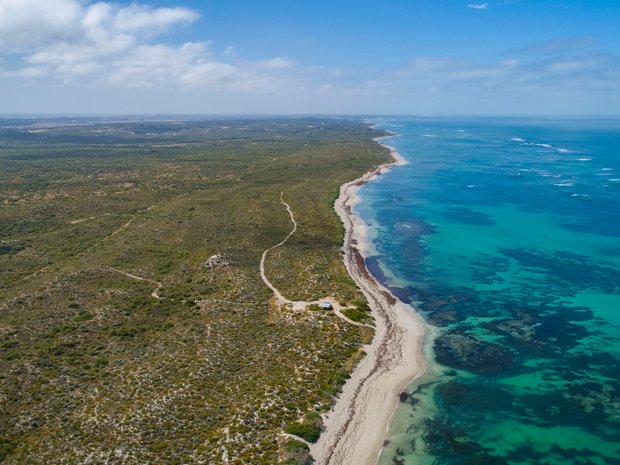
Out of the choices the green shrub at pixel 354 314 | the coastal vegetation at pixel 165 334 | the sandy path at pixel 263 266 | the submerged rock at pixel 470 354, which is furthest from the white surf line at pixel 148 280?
the submerged rock at pixel 470 354

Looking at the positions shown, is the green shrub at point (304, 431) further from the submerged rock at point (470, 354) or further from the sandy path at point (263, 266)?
the sandy path at point (263, 266)

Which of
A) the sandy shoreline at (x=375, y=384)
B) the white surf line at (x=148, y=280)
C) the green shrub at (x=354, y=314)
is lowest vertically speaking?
the sandy shoreline at (x=375, y=384)

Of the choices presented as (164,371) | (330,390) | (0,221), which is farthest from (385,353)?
(0,221)

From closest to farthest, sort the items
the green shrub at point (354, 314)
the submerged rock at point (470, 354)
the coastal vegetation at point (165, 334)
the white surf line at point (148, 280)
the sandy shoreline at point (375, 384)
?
the coastal vegetation at point (165, 334), the sandy shoreline at point (375, 384), the submerged rock at point (470, 354), the green shrub at point (354, 314), the white surf line at point (148, 280)

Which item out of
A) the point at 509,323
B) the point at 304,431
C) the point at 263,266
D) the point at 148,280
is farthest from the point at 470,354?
the point at 148,280

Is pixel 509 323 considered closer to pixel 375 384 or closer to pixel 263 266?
pixel 375 384

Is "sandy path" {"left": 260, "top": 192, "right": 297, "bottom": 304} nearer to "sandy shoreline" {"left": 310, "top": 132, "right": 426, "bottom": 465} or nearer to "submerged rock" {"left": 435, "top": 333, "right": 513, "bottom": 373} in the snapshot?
"sandy shoreline" {"left": 310, "top": 132, "right": 426, "bottom": 465}

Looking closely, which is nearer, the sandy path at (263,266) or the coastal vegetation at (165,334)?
the coastal vegetation at (165,334)

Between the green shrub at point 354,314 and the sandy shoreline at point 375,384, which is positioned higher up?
the green shrub at point 354,314

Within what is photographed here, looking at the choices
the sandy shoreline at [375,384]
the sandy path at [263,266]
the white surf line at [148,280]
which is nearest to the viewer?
the sandy shoreline at [375,384]
